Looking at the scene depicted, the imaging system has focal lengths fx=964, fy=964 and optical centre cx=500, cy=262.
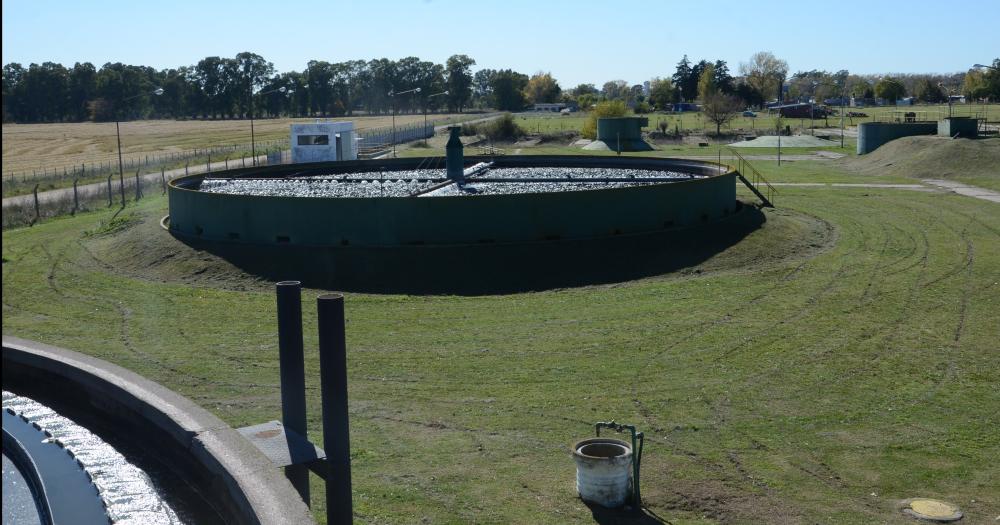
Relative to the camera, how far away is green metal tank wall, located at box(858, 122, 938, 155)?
66.9m

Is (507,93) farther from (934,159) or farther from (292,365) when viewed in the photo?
(292,365)

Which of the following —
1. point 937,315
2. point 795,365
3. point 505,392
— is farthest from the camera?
point 937,315

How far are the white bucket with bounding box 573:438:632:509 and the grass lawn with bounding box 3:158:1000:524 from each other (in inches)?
10.1

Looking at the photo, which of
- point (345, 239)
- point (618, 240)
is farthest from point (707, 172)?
point (345, 239)

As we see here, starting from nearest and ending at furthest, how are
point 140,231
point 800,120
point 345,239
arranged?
point 345,239
point 140,231
point 800,120

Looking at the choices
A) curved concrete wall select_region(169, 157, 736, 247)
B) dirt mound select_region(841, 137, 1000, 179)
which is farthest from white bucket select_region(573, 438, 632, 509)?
dirt mound select_region(841, 137, 1000, 179)

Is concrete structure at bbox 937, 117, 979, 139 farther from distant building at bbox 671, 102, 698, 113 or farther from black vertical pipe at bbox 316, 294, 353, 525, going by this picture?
distant building at bbox 671, 102, 698, 113

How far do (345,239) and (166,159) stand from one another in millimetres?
62850

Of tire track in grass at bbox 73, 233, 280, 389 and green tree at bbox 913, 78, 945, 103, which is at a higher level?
green tree at bbox 913, 78, 945, 103

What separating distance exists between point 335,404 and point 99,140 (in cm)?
11882

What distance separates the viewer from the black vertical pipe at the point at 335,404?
8.96m

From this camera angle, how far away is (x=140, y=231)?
97.6 ft

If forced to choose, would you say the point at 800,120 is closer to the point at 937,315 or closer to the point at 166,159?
the point at 166,159

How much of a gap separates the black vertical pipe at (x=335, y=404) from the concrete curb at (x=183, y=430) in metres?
0.66
